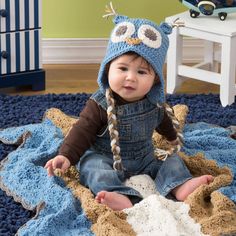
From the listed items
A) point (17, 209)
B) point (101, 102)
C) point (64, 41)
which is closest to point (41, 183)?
point (17, 209)

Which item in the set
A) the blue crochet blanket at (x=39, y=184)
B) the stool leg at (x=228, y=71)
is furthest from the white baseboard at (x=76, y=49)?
the blue crochet blanket at (x=39, y=184)

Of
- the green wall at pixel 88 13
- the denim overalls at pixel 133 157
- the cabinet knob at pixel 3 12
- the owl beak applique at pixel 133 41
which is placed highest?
the owl beak applique at pixel 133 41

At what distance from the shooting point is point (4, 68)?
2.95 metres

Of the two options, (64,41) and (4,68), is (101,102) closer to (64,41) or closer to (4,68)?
(4,68)

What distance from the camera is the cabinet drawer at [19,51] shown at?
2.92m

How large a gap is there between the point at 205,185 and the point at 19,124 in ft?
2.76

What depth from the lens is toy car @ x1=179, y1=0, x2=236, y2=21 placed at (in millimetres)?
2824

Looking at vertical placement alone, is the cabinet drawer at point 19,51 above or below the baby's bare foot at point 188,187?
above

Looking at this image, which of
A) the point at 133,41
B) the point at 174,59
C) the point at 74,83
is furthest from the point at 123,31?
the point at 74,83

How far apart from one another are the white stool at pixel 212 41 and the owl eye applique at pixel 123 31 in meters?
0.81

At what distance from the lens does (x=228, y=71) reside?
2.73 meters

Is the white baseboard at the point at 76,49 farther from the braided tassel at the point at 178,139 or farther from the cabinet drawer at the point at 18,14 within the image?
the braided tassel at the point at 178,139

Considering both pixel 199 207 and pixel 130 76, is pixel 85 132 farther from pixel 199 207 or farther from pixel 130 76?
pixel 199 207

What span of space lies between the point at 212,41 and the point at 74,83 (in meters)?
0.64
